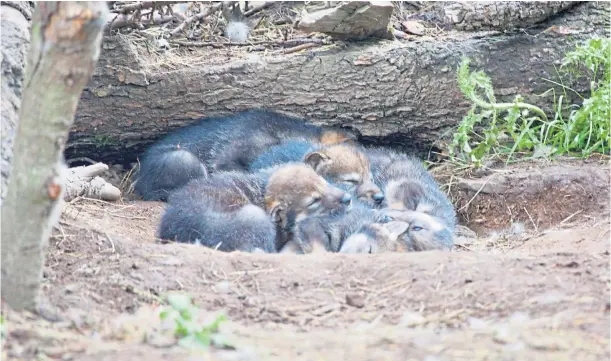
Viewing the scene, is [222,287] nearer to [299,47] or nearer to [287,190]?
[287,190]

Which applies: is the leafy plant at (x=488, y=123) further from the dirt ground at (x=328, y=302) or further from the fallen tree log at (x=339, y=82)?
the dirt ground at (x=328, y=302)

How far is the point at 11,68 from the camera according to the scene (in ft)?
17.6

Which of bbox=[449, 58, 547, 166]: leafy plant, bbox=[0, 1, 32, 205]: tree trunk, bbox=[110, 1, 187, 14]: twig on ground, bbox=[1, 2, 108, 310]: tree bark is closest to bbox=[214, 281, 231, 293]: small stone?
bbox=[1, 2, 108, 310]: tree bark

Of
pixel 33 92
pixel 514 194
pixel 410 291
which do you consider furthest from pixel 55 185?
pixel 514 194

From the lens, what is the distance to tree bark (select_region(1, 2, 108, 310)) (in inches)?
141

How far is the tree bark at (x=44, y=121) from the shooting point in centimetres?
357

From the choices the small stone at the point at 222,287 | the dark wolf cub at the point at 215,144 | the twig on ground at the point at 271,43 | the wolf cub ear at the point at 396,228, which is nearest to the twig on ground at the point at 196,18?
the twig on ground at the point at 271,43

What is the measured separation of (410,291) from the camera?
467 centimetres

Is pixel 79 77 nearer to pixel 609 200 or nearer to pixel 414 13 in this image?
pixel 609 200

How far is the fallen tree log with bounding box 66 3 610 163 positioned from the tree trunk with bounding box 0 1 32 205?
1.65m

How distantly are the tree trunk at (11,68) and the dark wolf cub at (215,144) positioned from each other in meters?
2.08

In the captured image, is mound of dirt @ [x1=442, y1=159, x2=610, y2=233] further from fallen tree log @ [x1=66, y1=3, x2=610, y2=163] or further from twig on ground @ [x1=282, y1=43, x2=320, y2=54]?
twig on ground @ [x1=282, y1=43, x2=320, y2=54]

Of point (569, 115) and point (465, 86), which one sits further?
point (569, 115)

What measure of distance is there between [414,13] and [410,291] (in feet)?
16.1
